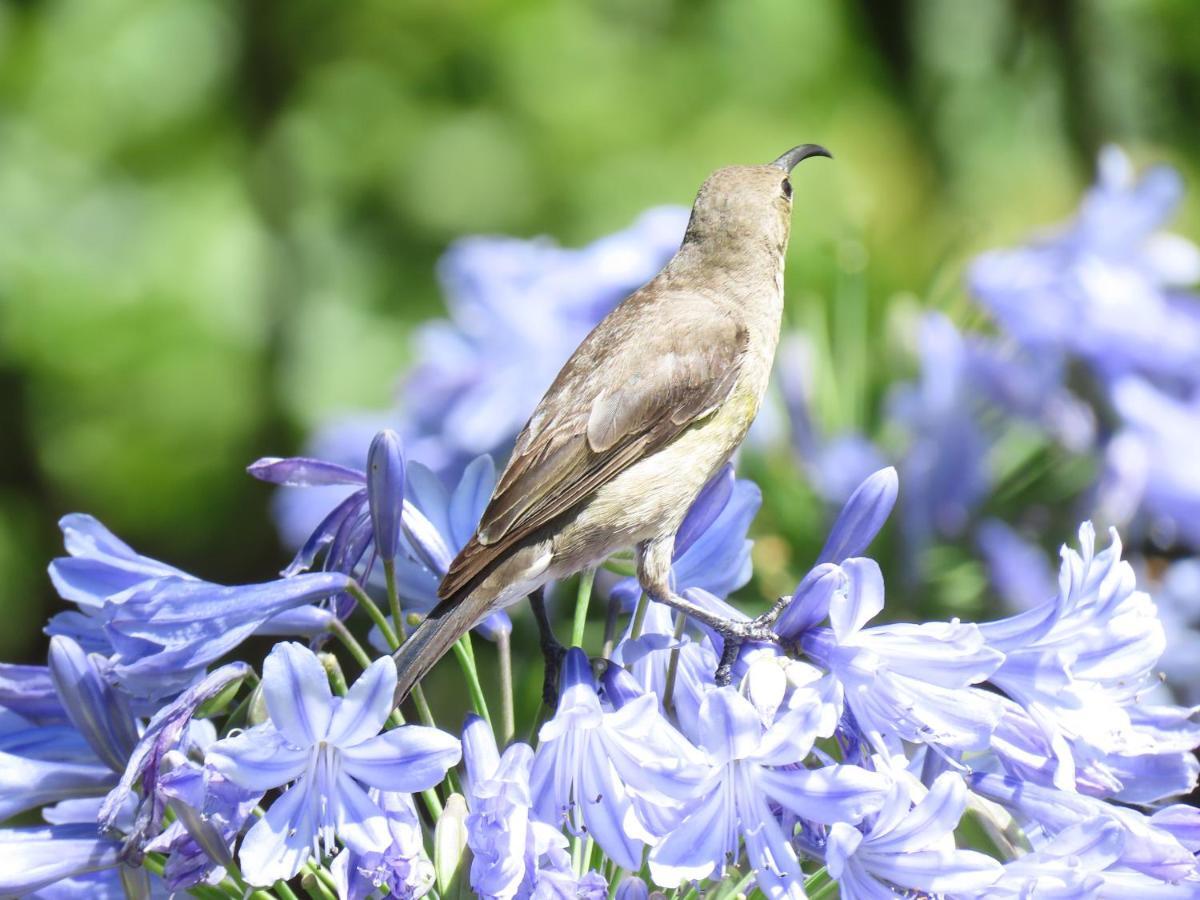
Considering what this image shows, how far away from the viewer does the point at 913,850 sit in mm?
714

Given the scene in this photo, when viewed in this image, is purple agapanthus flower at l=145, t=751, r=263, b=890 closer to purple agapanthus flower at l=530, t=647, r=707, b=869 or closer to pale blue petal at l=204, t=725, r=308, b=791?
pale blue petal at l=204, t=725, r=308, b=791

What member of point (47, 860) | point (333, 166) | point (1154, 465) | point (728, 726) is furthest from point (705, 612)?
point (333, 166)

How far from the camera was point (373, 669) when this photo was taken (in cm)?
69

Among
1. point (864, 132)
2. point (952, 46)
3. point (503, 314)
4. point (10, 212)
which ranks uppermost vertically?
point (952, 46)

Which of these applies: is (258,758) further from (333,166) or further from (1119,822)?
(333,166)

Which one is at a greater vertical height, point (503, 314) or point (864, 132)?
point (864, 132)

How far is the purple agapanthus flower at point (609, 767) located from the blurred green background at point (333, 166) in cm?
214

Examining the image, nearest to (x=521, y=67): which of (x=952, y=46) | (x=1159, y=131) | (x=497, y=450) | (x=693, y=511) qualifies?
(x=952, y=46)

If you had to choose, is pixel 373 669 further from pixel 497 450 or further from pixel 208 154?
pixel 208 154

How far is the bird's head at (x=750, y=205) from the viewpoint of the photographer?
1.15 m

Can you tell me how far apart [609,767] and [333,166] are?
245 cm

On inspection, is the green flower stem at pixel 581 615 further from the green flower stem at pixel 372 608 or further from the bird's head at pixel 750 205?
the bird's head at pixel 750 205

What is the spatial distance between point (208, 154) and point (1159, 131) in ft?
6.23

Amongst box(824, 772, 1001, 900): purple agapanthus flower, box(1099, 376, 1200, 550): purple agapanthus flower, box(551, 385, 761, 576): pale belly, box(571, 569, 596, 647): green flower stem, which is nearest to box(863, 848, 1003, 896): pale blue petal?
box(824, 772, 1001, 900): purple agapanthus flower
